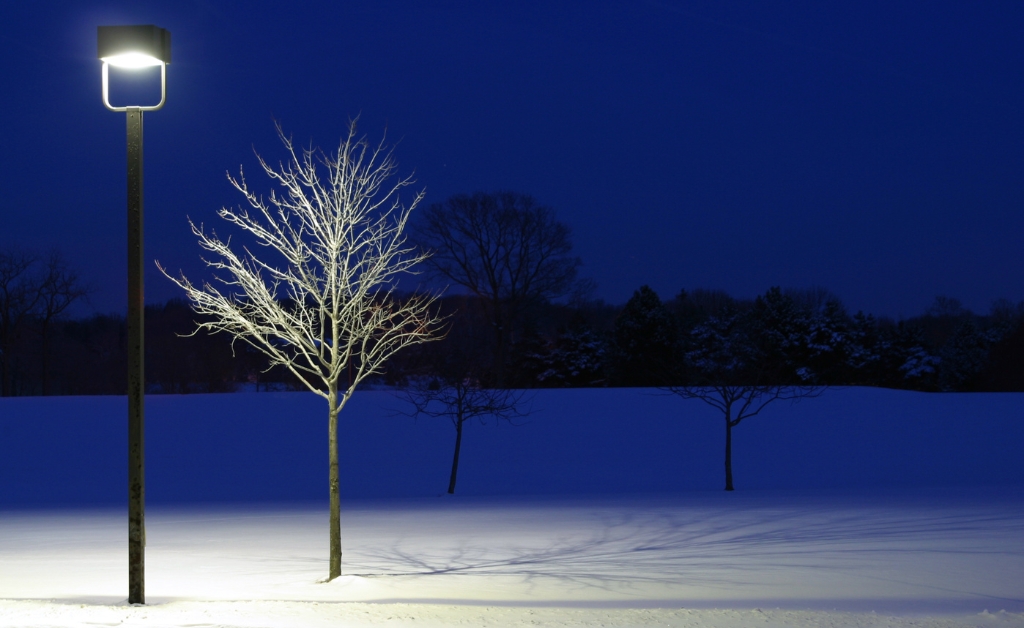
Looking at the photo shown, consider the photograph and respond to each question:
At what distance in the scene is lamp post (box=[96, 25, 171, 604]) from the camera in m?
7.63

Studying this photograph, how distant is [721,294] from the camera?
70188mm

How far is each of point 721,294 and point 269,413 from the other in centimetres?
4316

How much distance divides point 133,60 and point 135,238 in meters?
1.47

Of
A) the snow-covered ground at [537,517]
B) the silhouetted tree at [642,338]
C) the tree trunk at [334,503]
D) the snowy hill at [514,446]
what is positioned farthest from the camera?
the silhouetted tree at [642,338]

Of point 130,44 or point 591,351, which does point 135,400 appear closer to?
point 130,44

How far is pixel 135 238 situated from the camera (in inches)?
308

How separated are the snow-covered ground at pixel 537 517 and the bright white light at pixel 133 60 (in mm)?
4372

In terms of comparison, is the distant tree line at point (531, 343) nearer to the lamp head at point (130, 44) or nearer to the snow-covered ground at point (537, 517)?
the snow-covered ground at point (537, 517)

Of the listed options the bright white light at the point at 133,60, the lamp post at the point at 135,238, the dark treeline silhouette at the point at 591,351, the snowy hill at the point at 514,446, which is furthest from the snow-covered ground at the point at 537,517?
the dark treeline silhouette at the point at 591,351

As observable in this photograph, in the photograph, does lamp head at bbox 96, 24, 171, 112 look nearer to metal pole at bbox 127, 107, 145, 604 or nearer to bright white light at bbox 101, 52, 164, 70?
bright white light at bbox 101, 52, 164, 70

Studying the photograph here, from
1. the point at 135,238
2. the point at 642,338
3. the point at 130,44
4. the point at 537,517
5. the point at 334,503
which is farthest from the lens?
the point at 642,338

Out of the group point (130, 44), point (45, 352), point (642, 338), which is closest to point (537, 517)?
point (130, 44)

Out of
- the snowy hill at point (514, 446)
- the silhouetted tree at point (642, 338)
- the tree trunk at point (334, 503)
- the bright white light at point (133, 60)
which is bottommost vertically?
the snowy hill at point (514, 446)

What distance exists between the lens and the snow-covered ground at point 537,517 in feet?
27.1
